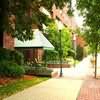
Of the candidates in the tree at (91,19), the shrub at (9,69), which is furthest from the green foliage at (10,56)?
the tree at (91,19)

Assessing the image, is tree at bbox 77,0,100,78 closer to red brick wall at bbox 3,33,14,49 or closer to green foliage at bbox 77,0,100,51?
green foliage at bbox 77,0,100,51

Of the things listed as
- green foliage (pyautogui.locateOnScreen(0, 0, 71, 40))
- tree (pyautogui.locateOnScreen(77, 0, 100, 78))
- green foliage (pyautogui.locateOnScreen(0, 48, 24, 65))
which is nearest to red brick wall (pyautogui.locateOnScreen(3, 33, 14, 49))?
green foliage (pyautogui.locateOnScreen(0, 48, 24, 65))

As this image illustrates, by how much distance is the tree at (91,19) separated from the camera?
101 ft

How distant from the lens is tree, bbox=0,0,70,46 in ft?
76.8

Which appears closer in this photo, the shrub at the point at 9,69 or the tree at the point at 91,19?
the shrub at the point at 9,69

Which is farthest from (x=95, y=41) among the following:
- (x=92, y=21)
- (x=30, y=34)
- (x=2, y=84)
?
(x=2, y=84)

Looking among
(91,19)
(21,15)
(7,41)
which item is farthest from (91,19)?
(21,15)

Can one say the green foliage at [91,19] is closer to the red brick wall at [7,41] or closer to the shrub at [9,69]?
the red brick wall at [7,41]

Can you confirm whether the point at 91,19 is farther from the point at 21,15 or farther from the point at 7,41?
the point at 21,15

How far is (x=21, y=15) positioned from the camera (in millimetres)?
23703

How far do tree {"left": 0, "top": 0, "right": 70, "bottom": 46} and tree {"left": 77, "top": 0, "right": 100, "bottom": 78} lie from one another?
19.2 feet

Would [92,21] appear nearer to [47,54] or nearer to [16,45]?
[16,45]

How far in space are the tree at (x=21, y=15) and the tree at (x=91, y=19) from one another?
5848 millimetres

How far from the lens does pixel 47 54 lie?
49594 mm
